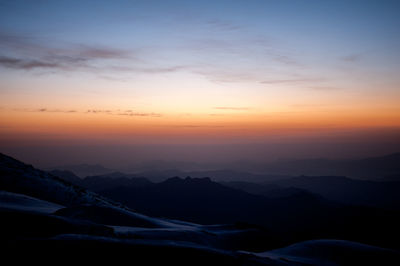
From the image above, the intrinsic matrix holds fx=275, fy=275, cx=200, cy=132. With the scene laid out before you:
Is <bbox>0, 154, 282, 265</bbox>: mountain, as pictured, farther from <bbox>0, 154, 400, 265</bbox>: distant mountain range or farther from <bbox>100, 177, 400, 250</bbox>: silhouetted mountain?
<bbox>100, 177, 400, 250</bbox>: silhouetted mountain

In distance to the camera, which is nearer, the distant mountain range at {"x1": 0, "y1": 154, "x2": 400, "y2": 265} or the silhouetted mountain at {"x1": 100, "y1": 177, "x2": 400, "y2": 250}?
the distant mountain range at {"x1": 0, "y1": 154, "x2": 400, "y2": 265}

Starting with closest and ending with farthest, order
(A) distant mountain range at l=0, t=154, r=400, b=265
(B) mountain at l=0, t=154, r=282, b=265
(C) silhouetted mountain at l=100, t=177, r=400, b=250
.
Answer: (B) mountain at l=0, t=154, r=282, b=265
(A) distant mountain range at l=0, t=154, r=400, b=265
(C) silhouetted mountain at l=100, t=177, r=400, b=250

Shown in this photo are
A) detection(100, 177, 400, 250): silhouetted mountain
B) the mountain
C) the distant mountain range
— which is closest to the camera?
the mountain

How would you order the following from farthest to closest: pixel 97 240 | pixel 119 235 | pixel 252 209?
pixel 252 209
pixel 119 235
pixel 97 240

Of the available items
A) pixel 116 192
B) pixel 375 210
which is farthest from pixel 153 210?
pixel 375 210

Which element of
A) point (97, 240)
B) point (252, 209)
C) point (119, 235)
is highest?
point (97, 240)

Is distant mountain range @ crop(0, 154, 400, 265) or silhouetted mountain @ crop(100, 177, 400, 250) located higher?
distant mountain range @ crop(0, 154, 400, 265)

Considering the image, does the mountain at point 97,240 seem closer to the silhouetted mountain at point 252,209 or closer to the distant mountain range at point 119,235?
the distant mountain range at point 119,235

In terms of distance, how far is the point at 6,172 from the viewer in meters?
21.6

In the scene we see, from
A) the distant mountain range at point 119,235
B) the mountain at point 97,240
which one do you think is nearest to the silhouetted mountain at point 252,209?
the distant mountain range at point 119,235

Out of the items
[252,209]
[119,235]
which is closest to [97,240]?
[119,235]

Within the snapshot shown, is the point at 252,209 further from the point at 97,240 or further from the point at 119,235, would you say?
the point at 97,240

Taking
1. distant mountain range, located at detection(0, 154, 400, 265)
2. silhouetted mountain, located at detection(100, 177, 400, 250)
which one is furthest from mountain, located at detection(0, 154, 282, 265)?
silhouetted mountain, located at detection(100, 177, 400, 250)

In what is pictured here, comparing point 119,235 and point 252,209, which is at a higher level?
point 119,235
